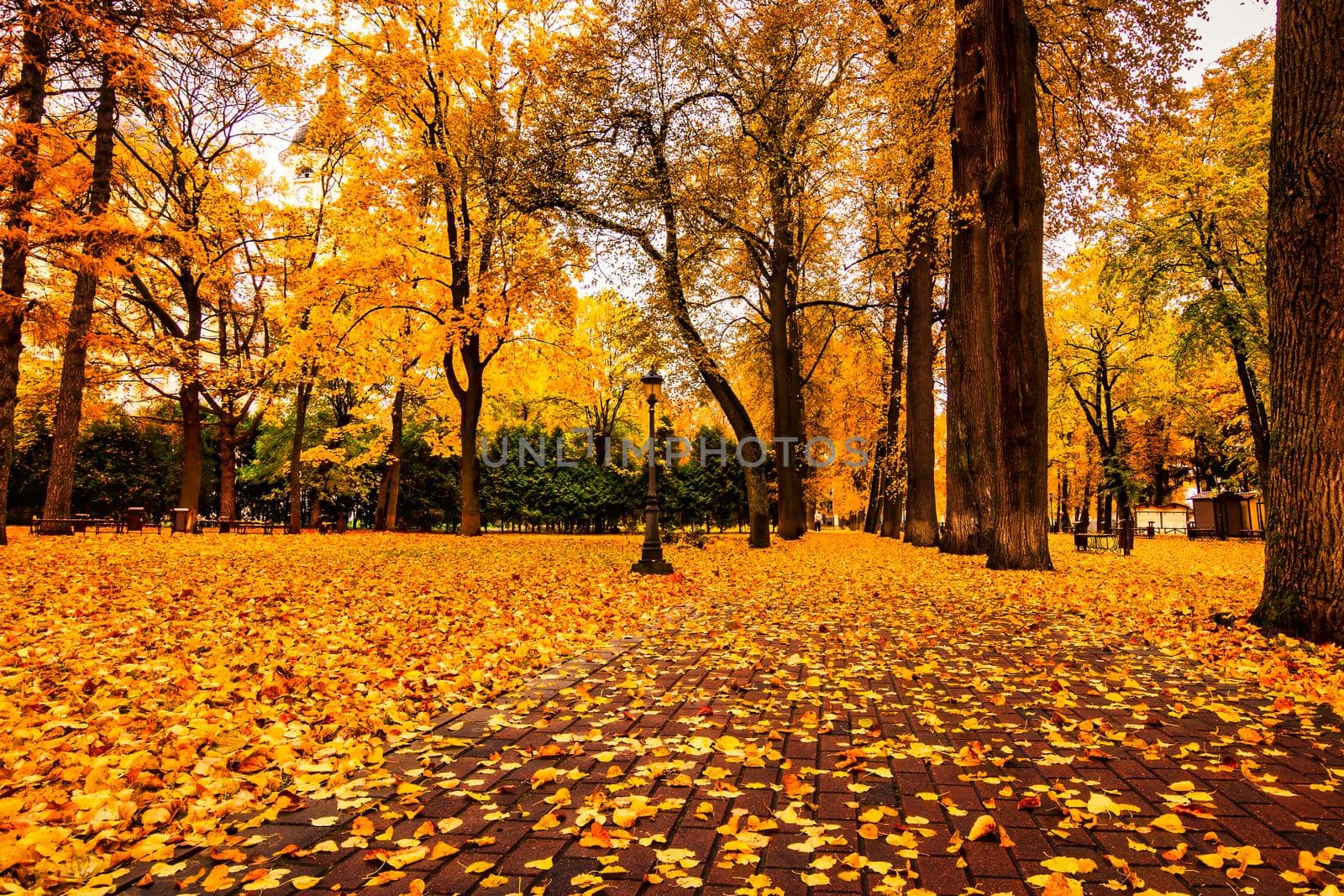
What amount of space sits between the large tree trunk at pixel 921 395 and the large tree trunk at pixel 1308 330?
1184 centimetres

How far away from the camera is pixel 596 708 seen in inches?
182

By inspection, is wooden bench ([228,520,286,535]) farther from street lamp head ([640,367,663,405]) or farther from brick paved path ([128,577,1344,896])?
brick paved path ([128,577,1344,896])

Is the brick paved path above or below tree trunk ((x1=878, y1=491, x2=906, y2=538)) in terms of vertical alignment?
below

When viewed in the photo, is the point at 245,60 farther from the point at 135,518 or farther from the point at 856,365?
the point at 856,365

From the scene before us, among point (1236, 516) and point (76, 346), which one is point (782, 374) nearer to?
point (76, 346)

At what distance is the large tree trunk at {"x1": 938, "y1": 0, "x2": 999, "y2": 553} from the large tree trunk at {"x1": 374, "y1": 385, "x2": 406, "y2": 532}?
828 inches

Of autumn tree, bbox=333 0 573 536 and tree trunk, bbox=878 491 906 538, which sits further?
tree trunk, bbox=878 491 906 538

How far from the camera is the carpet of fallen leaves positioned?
2719 mm

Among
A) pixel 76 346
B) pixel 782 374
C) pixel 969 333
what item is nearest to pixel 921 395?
pixel 969 333

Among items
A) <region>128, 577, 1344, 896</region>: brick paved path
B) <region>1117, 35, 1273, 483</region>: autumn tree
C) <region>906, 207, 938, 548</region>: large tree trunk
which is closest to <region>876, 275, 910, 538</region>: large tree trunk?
<region>906, 207, 938, 548</region>: large tree trunk

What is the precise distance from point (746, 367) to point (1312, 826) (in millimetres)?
26220

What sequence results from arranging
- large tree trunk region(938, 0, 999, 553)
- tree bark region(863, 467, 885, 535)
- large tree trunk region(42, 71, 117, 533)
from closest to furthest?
large tree trunk region(938, 0, 999, 553), large tree trunk region(42, 71, 117, 533), tree bark region(863, 467, 885, 535)

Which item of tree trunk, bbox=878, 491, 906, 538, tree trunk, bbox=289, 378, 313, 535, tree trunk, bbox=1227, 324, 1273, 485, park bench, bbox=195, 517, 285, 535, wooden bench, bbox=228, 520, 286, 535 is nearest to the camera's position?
tree trunk, bbox=1227, 324, 1273, 485

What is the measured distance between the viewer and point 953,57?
15.0 m
